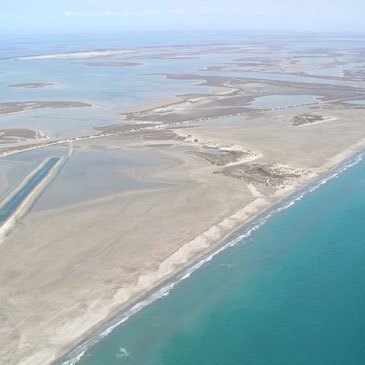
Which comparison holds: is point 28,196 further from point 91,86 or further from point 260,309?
point 91,86

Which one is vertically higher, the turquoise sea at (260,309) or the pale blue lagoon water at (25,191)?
the pale blue lagoon water at (25,191)

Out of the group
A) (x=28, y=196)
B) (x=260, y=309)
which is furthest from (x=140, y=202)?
(x=260, y=309)

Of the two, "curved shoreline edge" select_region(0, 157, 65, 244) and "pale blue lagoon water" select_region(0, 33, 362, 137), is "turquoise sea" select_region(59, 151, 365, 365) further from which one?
"pale blue lagoon water" select_region(0, 33, 362, 137)

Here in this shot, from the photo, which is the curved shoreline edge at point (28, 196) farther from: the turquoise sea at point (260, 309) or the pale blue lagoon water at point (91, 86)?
the pale blue lagoon water at point (91, 86)

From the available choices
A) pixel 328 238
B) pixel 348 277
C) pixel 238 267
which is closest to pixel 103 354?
pixel 238 267

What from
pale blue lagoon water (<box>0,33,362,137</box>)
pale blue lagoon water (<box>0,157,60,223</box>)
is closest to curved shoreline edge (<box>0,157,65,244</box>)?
pale blue lagoon water (<box>0,157,60,223</box>)

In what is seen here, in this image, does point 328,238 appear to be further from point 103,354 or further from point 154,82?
point 154,82

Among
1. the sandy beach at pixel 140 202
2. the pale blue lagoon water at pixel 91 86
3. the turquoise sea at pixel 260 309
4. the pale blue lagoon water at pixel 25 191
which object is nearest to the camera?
the turquoise sea at pixel 260 309

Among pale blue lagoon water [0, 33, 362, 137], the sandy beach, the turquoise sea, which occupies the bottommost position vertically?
the turquoise sea

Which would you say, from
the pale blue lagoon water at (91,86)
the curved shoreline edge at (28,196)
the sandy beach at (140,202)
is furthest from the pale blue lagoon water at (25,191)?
the pale blue lagoon water at (91,86)
